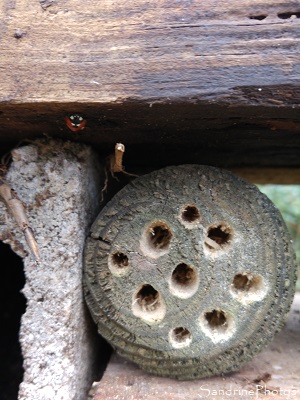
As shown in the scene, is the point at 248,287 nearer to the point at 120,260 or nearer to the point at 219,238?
the point at 219,238

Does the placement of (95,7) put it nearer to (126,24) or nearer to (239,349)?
(126,24)

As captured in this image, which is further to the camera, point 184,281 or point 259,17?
point 184,281

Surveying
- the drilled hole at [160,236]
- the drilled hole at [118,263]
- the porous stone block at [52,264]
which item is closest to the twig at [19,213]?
the porous stone block at [52,264]

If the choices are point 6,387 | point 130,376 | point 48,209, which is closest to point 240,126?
point 48,209

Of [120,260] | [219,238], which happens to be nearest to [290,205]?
[219,238]

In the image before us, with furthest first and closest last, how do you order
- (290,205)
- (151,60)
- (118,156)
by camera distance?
(290,205)
(118,156)
(151,60)

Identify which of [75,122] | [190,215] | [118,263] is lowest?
[118,263]

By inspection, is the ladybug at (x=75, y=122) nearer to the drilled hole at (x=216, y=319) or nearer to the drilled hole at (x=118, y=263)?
the drilled hole at (x=118, y=263)
